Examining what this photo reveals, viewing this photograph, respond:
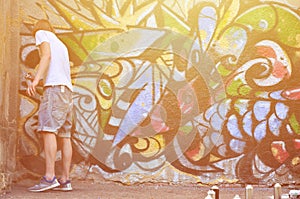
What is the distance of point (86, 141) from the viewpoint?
6.32 m

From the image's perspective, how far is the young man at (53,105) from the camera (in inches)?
215

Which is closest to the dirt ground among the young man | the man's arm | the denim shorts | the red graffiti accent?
the young man

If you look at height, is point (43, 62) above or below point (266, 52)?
below

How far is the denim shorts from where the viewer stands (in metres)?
5.50

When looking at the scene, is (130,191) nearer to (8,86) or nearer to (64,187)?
(64,187)

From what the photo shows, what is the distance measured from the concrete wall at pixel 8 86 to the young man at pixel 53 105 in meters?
0.29

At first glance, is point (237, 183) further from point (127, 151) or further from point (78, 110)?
point (78, 110)

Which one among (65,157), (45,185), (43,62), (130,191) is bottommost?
(130,191)

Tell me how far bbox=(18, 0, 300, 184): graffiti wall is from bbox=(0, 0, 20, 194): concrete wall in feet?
0.75

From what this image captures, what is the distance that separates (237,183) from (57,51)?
251cm

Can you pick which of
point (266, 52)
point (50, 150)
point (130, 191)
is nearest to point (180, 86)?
point (266, 52)

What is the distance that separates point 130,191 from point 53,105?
1.18 m

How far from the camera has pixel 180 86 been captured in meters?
6.44

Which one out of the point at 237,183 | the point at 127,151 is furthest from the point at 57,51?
the point at 237,183
